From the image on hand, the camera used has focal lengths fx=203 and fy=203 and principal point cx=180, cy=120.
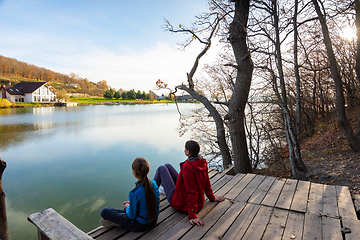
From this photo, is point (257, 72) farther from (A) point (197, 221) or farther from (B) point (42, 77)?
(B) point (42, 77)

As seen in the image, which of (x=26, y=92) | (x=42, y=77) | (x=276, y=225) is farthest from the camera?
(x=42, y=77)

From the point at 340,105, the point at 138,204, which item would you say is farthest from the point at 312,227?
the point at 340,105

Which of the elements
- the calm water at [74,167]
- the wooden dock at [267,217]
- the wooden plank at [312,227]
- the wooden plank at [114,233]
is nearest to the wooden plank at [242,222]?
the wooden dock at [267,217]

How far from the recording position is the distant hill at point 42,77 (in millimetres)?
75438

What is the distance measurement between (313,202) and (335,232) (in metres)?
0.66

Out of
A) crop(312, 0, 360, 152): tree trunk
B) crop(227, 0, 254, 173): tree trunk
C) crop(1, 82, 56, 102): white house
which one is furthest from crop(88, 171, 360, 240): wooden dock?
crop(1, 82, 56, 102): white house

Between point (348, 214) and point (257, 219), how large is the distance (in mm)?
1001

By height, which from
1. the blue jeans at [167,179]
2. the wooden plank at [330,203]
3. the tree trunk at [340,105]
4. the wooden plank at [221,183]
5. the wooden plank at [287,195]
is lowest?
the wooden plank at [221,183]

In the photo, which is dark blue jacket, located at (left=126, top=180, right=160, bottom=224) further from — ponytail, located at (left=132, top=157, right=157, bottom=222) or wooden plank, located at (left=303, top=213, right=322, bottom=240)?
wooden plank, located at (left=303, top=213, right=322, bottom=240)

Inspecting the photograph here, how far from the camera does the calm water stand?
215 inches

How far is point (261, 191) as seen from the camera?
9.74ft

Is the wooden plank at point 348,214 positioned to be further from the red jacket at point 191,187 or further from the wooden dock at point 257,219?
the red jacket at point 191,187

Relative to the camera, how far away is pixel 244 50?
13.7 feet

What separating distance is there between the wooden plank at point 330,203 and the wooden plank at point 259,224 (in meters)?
0.60
